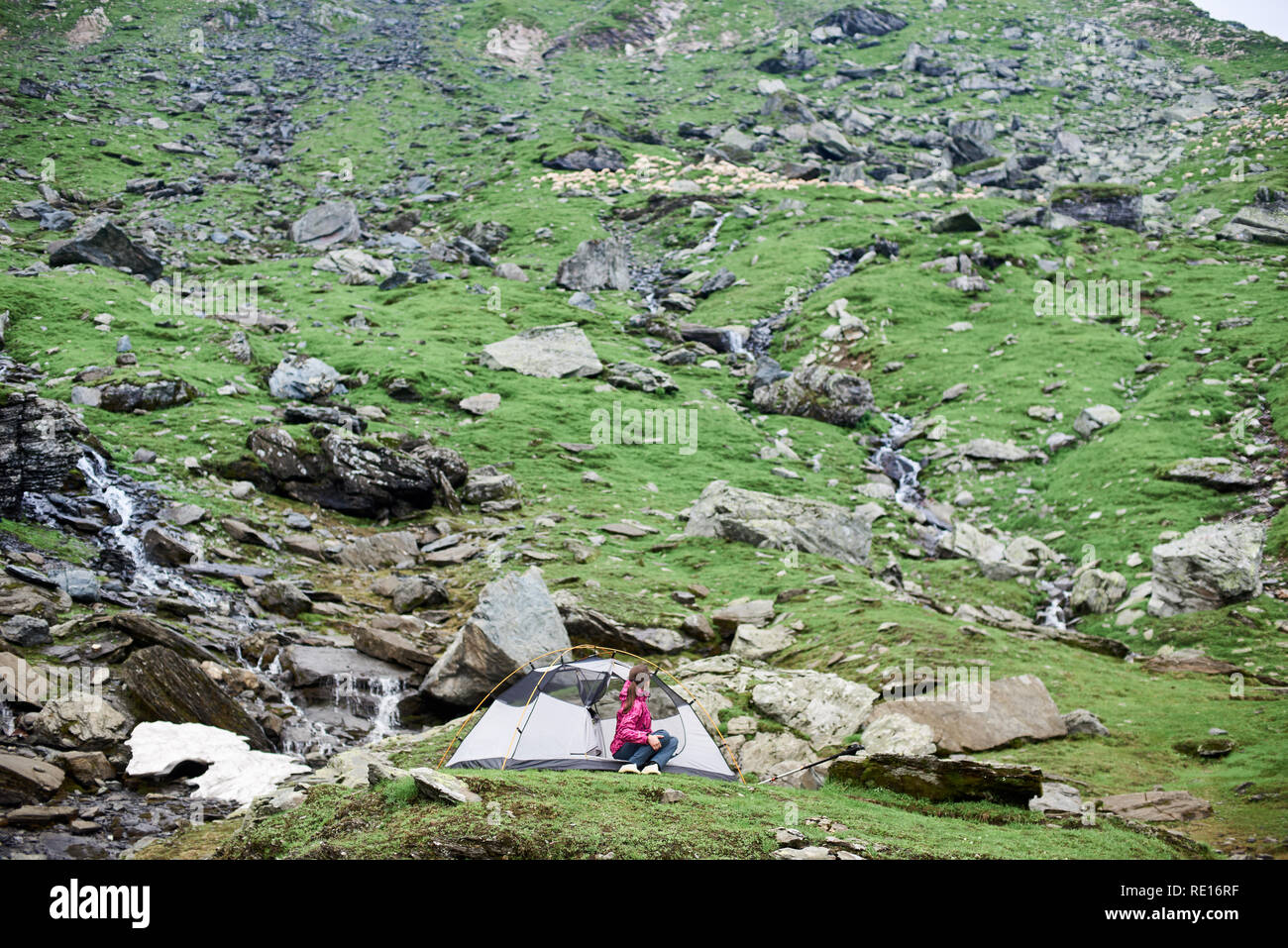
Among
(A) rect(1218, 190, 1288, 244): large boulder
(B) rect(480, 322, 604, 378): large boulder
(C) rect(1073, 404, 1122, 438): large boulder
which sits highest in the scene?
(A) rect(1218, 190, 1288, 244): large boulder

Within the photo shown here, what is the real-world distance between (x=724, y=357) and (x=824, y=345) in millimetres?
→ 6619

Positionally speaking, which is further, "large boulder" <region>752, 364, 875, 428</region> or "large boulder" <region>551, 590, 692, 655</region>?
"large boulder" <region>752, 364, 875, 428</region>

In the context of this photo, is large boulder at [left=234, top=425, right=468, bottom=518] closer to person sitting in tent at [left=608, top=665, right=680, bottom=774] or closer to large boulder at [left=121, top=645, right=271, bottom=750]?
large boulder at [left=121, top=645, right=271, bottom=750]

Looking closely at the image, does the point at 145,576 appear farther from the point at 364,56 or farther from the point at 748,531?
the point at 364,56

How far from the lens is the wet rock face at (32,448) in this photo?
64.5ft

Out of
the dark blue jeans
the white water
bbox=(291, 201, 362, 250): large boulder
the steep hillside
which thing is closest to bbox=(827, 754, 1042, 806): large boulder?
the steep hillside

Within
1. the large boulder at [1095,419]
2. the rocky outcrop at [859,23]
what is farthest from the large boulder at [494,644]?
the rocky outcrop at [859,23]

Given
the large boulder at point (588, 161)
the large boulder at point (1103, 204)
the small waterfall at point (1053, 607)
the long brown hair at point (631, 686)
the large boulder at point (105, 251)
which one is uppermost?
the large boulder at point (588, 161)

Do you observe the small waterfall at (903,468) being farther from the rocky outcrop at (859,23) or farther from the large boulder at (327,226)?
the rocky outcrop at (859,23)

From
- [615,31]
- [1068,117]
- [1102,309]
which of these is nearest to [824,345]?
[1102,309]

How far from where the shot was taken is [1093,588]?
24.0 meters

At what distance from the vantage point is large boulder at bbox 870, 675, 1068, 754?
1427 cm

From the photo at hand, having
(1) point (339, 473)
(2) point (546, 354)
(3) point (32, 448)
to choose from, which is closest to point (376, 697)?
(3) point (32, 448)

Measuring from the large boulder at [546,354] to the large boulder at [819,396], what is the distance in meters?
10.5
